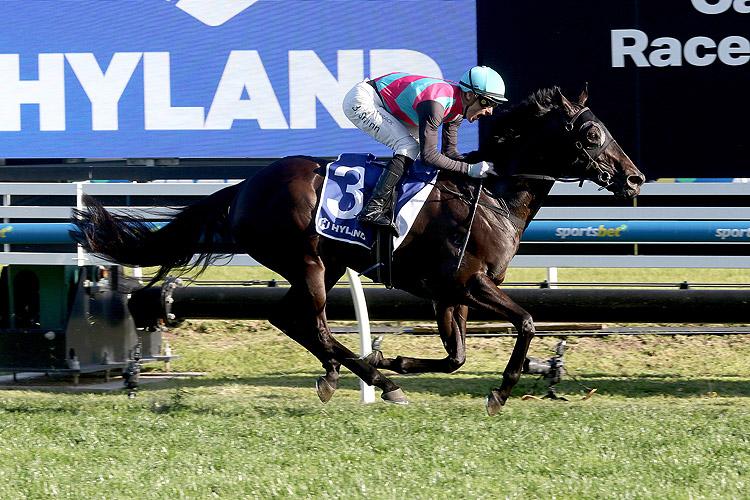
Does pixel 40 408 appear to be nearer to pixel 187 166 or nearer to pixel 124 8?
pixel 187 166

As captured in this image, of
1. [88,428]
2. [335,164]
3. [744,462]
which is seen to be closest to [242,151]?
[335,164]

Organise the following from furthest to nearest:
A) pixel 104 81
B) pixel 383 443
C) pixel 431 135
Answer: pixel 104 81, pixel 431 135, pixel 383 443

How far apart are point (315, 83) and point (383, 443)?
3325 mm

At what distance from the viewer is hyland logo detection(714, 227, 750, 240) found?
6379 mm

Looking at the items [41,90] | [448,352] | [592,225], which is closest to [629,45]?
[592,225]

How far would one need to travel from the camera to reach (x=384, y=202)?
196 inches

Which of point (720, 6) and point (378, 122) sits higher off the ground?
point (720, 6)

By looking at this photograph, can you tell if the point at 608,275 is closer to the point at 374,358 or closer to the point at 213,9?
the point at 213,9

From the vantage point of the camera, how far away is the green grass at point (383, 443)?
3572mm

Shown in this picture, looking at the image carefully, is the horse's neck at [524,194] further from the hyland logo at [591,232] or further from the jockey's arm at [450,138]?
the hyland logo at [591,232]

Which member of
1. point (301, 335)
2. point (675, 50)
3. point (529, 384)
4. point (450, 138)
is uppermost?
point (675, 50)

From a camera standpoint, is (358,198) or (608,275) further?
(608,275)

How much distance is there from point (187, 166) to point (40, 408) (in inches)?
85.6

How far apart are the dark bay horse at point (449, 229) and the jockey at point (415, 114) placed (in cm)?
15
